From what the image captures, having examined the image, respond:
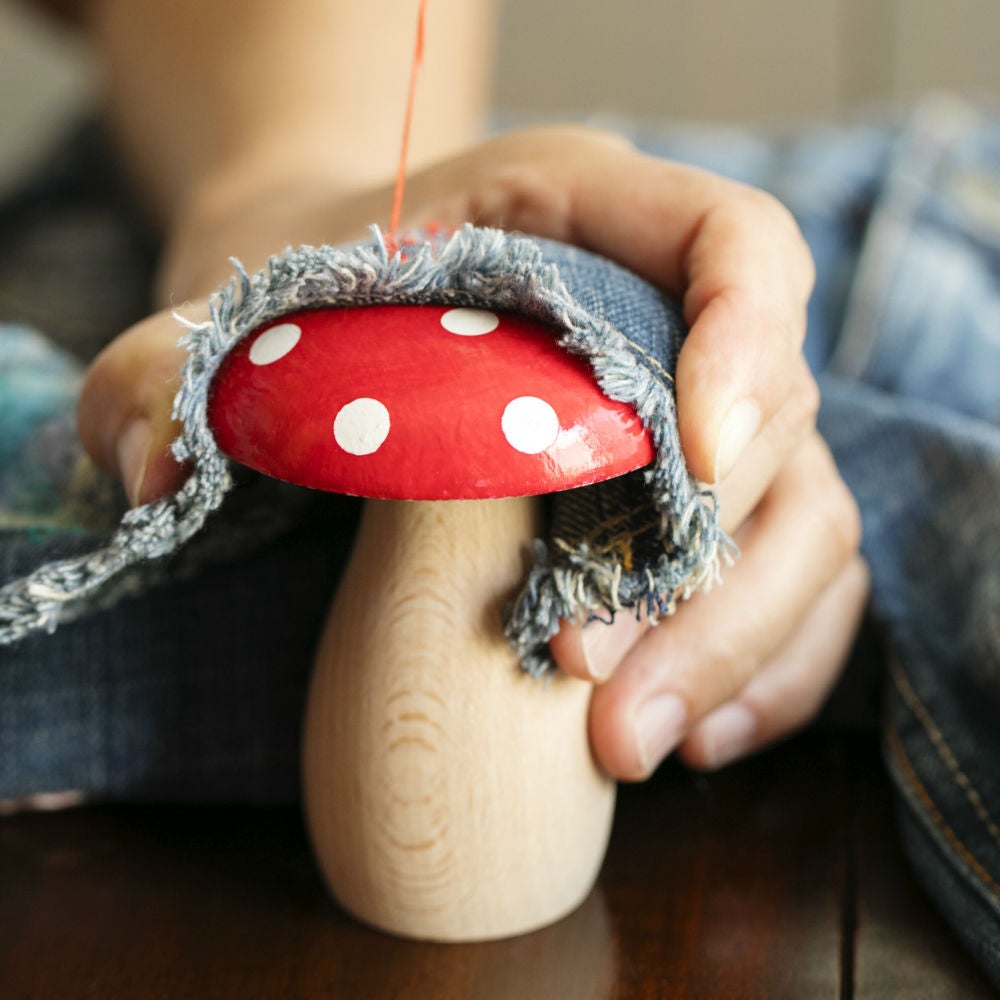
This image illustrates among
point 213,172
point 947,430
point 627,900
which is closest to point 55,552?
point 627,900

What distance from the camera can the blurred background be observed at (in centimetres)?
153

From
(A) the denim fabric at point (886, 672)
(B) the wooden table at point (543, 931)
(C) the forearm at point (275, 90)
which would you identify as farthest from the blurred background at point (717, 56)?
(B) the wooden table at point (543, 931)

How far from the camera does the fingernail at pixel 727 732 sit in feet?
1.52

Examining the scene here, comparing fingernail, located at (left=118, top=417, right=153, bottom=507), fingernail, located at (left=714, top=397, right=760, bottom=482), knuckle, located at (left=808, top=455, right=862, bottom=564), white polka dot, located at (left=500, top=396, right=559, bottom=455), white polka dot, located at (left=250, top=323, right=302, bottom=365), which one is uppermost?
white polka dot, located at (left=500, top=396, right=559, bottom=455)

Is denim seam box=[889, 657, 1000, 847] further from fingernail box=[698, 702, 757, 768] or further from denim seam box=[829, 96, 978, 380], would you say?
denim seam box=[829, 96, 978, 380]

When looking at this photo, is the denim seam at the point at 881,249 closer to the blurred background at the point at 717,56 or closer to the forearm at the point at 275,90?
the forearm at the point at 275,90

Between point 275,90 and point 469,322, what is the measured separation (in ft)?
2.01

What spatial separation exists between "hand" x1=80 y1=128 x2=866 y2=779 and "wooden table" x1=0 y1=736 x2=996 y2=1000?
0.05m

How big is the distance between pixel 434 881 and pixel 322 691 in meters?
0.07

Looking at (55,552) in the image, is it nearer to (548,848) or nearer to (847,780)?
(548,848)

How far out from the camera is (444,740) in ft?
1.16

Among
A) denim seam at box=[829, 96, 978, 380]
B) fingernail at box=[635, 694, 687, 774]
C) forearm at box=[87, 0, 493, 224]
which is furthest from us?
forearm at box=[87, 0, 493, 224]

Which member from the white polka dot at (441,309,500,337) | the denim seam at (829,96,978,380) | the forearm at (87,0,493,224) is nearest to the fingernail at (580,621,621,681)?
the white polka dot at (441,309,500,337)

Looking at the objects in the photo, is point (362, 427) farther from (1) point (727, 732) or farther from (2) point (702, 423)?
(1) point (727, 732)
